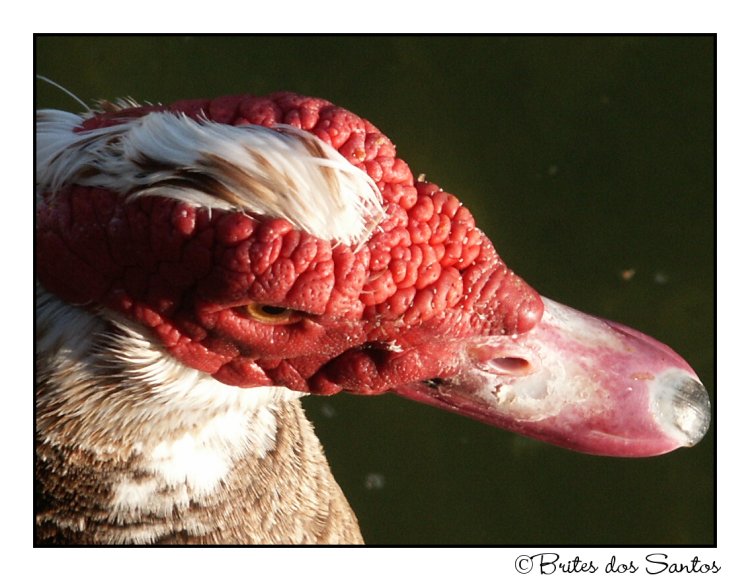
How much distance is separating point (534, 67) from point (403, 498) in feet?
7.72

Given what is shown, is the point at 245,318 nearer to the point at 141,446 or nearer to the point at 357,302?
the point at 357,302

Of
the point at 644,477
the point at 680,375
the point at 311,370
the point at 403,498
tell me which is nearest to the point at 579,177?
the point at 644,477

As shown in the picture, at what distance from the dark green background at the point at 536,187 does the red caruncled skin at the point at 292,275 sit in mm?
2544

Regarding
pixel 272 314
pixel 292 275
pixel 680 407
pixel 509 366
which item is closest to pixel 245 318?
pixel 272 314

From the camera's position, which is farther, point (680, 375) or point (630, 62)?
point (630, 62)

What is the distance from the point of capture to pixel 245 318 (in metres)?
1.75

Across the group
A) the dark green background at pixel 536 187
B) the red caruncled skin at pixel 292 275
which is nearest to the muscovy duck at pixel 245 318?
the red caruncled skin at pixel 292 275

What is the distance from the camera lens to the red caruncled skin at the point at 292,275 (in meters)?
1.63

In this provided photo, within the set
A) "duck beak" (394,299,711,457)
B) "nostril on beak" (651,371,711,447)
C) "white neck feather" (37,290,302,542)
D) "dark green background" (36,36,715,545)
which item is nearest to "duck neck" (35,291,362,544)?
"white neck feather" (37,290,302,542)

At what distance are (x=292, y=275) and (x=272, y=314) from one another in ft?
0.55

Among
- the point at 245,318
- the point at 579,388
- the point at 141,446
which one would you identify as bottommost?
the point at 141,446

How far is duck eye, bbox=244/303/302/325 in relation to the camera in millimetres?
1733

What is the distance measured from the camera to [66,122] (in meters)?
1.90

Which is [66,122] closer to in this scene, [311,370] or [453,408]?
[311,370]
